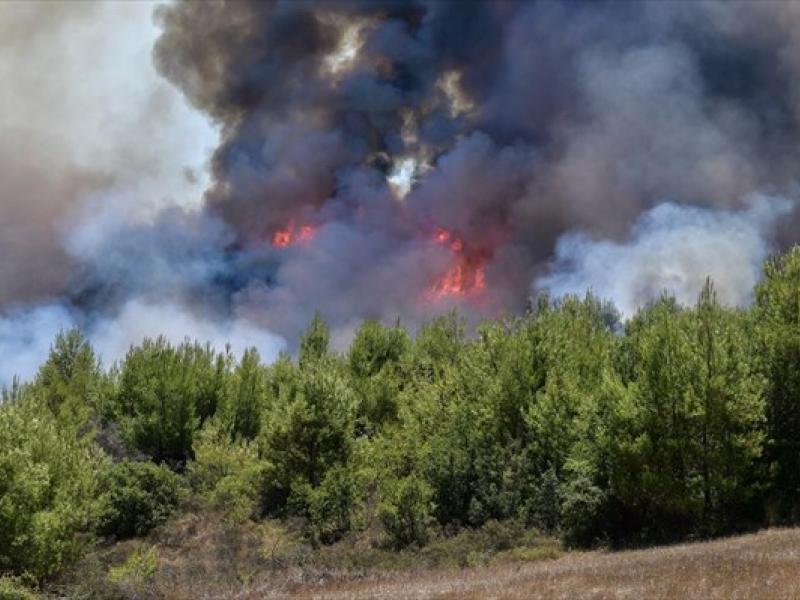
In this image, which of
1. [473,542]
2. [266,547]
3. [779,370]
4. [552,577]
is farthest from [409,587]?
[779,370]

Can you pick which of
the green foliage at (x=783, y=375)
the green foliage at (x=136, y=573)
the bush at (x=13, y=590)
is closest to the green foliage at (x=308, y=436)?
the green foliage at (x=136, y=573)

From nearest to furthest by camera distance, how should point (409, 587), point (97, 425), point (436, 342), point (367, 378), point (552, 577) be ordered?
point (552, 577), point (409, 587), point (97, 425), point (367, 378), point (436, 342)

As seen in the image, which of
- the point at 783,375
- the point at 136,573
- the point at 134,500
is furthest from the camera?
the point at 134,500

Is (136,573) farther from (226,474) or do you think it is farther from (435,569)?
(226,474)

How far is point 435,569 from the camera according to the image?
3562 cm

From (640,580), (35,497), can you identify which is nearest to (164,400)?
(35,497)

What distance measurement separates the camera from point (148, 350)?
69.2 m

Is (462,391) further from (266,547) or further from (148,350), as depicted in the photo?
(148,350)

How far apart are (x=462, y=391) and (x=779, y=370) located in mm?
20230

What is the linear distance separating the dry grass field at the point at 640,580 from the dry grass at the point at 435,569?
4 cm

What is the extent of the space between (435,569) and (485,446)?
1363cm

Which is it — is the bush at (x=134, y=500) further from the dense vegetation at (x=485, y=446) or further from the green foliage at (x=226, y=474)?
the green foliage at (x=226, y=474)

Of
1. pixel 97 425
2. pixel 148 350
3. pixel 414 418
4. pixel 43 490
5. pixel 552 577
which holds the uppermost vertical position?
pixel 148 350

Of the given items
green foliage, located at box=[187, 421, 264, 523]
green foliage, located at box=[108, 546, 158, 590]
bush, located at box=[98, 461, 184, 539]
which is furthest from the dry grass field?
bush, located at box=[98, 461, 184, 539]
